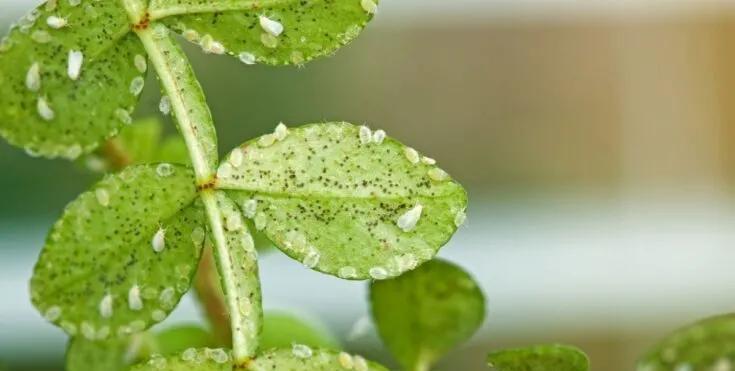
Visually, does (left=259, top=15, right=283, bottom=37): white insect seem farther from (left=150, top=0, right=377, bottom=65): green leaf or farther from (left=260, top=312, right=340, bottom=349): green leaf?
(left=260, top=312, right=340, bottom=349): green leaf

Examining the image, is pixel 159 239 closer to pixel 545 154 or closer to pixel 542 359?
pixel 542 359

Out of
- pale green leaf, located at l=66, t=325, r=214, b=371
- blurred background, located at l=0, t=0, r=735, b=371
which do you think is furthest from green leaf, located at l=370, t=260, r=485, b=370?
blurred background, located at l=0, t=0, r=735, b=371

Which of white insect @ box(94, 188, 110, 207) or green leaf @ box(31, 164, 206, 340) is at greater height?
white insect @ box(94, 188, 110, 207)

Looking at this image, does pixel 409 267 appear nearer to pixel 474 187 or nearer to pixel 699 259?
pixel 474 187

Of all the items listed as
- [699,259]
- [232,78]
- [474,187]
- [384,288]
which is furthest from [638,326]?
[384,288]

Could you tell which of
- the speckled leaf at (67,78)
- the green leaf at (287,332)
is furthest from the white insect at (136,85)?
the green leaf at (287,332)
